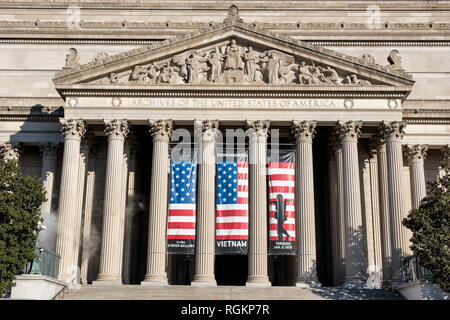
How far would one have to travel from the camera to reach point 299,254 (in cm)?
3300

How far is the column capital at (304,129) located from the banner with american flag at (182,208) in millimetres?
6139

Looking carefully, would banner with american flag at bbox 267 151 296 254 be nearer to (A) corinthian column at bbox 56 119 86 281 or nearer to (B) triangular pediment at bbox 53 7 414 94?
(B) triangular pediment at bbox 53 7 414 94

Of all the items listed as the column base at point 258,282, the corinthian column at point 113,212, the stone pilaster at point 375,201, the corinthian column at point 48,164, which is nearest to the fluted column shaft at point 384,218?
the stone pilaster at point 375,201

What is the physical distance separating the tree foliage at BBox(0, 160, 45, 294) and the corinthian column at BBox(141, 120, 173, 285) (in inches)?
262

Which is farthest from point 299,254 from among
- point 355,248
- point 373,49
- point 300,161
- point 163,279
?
point 373,49

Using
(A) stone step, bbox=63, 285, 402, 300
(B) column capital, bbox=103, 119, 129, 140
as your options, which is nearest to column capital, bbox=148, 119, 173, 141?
(B) column capital, bbox=103, 119, 129, 140

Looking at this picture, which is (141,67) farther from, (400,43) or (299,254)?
(400,43)

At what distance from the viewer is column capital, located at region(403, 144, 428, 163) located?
38125 mm

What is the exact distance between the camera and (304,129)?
34531 mm

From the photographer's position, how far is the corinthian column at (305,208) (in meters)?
32.5

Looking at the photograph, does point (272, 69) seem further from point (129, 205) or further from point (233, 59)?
point (129, 205)

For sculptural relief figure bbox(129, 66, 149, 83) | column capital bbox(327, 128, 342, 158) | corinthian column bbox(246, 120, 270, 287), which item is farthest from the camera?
column capital bbox(327, 128, 342, 158)

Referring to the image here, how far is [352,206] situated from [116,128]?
14.2 m

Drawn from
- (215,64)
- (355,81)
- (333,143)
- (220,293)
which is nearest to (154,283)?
(220,293)
